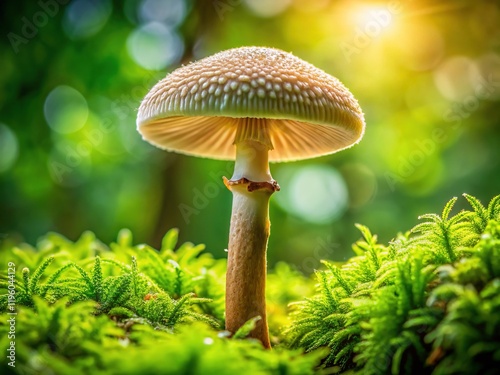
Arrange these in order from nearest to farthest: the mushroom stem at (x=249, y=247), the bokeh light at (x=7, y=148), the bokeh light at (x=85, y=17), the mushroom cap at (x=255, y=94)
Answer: the mushroom cap at (x=255, y=94) < the mushroom stem at (x=249, y=247) < the bokeh light at (x=85, y=17) < the bokeh light at (x=7, y=148)

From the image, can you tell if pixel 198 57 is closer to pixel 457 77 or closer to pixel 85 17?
pixel 85 17

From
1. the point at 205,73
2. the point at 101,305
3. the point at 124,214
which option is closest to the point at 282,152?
the point at 205,73

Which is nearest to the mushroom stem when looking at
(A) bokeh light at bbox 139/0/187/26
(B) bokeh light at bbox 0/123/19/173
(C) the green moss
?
(C) the green moss

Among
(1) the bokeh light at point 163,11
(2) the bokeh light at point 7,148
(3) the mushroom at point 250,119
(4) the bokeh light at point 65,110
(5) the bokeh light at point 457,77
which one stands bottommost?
(3) the mushroom at point 250,119

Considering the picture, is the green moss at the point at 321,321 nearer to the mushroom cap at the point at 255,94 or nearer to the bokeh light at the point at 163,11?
the mushroom cap at the point at 255,94

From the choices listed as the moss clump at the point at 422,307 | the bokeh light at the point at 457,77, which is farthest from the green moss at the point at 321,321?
the bokeh light at the point at 457,77

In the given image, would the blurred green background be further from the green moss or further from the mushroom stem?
the mushroom stem

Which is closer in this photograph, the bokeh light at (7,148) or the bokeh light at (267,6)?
the bokeh light at (267,6)
